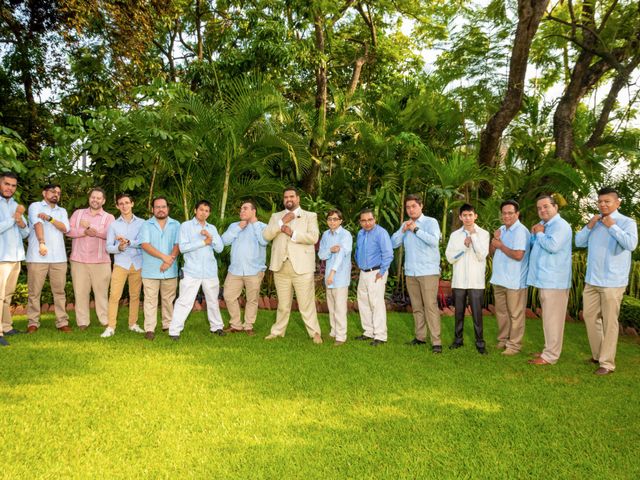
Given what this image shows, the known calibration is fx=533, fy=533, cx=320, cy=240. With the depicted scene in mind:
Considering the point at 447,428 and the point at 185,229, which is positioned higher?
the point at 185,229

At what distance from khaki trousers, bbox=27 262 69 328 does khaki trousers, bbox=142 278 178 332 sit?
102cm

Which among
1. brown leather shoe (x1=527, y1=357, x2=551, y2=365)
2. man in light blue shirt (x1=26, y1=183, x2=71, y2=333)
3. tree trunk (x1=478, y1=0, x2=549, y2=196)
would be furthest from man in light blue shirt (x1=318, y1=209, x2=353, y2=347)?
tree trunk (x1=478, y1=0, x2=549, y2=196)

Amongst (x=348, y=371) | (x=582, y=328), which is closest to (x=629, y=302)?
(x=582, y=328)

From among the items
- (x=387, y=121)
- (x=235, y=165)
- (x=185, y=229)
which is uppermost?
(x=387, y=121)

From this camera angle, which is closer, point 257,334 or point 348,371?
point 348,371

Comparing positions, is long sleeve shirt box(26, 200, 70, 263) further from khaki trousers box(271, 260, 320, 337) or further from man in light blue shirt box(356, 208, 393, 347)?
man in light blue shirt box(356, 208, 393, 347)

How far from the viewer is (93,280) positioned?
20.9 feet

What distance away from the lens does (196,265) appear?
615 cm

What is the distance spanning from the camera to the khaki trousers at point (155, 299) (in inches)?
238

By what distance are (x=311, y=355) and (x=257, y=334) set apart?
1.22 metres

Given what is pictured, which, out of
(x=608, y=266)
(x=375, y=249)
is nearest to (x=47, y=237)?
(x=375, y=249)

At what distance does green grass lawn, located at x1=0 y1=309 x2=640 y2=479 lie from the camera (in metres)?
2.96

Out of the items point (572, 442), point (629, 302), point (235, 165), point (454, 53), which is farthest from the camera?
point (454, 53)

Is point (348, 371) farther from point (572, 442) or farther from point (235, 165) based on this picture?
point (235, 165)
